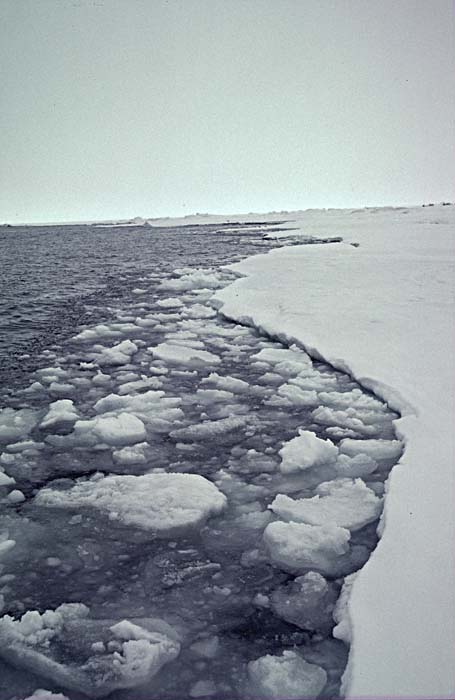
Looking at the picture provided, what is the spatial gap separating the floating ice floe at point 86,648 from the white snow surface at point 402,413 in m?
0.61

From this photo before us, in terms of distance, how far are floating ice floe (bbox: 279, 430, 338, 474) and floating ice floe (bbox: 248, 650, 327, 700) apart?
46.4 inches

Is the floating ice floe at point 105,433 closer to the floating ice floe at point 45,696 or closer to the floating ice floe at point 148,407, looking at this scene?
the floating ice floe at point 148,407

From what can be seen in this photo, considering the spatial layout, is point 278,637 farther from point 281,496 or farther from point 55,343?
point 55,343

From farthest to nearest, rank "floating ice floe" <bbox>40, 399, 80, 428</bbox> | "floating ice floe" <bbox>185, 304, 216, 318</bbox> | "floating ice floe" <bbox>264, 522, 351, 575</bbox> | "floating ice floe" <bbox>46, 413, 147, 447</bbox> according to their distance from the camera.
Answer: "floating ice floe" <bbox>185, 304, 216, 318</bbox> < "floating ice floe" <bbox>40, 399, 80, 428</bbox> < "floating ice floe" <bbox>46, 413, 147, 447</bbox> < "floating ice floe" <bbox>264, 522, 351, 575</bbox>

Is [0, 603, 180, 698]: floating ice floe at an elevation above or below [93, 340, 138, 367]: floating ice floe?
A: below

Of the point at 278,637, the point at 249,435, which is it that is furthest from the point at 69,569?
the point at 249,435

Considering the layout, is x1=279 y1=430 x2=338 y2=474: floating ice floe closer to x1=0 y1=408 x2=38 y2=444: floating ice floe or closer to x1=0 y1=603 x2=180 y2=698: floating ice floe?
x1=0 y1=603 x2=180 y2=698: floating ice floe

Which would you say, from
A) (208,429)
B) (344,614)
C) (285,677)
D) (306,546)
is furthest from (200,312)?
(285,677)

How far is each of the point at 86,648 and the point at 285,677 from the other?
0.65 metres

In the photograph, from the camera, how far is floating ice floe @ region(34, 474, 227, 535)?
2.26 metres

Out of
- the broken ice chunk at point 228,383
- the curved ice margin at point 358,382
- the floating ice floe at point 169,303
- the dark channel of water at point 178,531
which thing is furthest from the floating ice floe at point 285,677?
the floating ice floe at point 169,303

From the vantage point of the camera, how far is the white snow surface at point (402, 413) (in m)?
1.47

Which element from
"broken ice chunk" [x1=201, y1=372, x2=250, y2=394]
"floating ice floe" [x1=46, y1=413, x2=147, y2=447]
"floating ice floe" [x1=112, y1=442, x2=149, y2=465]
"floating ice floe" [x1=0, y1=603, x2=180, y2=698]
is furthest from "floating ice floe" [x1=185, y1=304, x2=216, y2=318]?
"floating ice floe" [x1=0, y1=603, x2=180, y2=698]

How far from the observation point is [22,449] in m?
3.02
